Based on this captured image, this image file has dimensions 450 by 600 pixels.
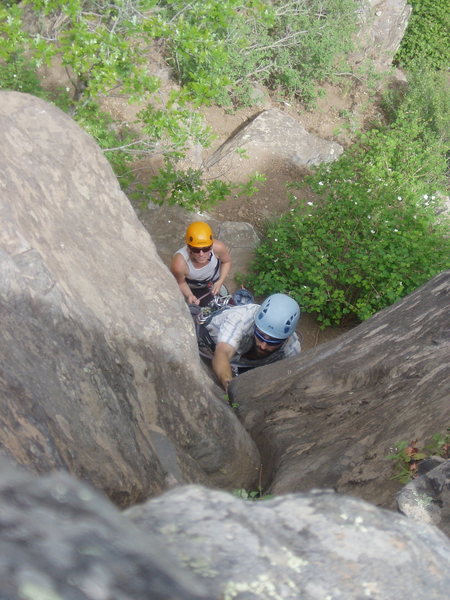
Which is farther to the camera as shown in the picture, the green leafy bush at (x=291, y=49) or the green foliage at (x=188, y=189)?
the green leafy bush at (x=291, y=49)

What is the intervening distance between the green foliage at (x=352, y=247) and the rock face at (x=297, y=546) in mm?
6655

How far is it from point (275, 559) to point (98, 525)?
0.40m

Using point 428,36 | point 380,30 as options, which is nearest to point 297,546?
point 380,30

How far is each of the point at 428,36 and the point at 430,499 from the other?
636 inches

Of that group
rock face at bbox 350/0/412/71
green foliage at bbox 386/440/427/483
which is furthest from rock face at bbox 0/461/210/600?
rock face at bbox 350/0/412/71

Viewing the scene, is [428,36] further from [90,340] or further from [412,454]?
[90,340]

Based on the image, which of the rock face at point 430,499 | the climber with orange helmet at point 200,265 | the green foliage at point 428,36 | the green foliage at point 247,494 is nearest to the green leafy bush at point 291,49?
the green foliage at point 428,36

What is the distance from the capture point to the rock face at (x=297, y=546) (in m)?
1.19

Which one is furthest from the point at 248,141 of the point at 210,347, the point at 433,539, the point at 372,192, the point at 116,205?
Result: the point at 433,539

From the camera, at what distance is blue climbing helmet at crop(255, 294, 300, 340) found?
5.63 m

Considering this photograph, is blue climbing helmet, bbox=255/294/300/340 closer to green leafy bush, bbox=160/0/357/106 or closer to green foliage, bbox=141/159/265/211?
green foliage, bbox=141/159/265/211

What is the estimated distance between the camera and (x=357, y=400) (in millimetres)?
4336

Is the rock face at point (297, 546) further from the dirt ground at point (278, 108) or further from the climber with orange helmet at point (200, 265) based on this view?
the dirt ground at point (278, 108)

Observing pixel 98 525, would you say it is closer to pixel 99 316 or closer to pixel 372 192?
pixel 99 316
